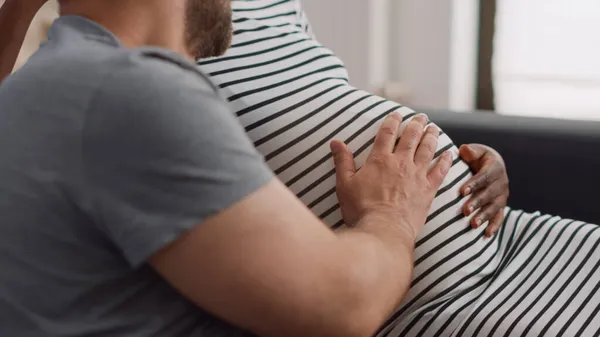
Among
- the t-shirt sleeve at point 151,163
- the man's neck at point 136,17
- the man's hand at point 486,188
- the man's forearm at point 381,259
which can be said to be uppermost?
the man's neck at point 136,17

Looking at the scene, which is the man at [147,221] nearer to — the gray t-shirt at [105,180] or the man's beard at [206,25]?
the gray t-shirt at [105,180]

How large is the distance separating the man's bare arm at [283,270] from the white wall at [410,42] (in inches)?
51.7

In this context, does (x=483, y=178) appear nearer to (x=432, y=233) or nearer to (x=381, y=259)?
(x=432, y=233)

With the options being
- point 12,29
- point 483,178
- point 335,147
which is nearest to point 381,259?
point 335,147

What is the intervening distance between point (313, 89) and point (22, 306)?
491 millimetres

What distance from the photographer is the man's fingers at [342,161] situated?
0.84 meters

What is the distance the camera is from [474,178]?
953 mm

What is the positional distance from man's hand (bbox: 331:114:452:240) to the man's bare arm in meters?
0.08

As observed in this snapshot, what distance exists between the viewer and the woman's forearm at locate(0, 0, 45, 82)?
3.02 feet

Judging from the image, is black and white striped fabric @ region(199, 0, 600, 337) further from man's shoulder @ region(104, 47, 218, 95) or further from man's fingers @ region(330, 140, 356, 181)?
man's shoulder @ region(104, 47, 218, 95)

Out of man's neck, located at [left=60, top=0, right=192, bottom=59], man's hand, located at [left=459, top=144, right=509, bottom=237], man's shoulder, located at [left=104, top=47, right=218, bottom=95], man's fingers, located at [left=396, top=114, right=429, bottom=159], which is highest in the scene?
man's neck, located at [left=60, top=0, right=192, bottom=59]

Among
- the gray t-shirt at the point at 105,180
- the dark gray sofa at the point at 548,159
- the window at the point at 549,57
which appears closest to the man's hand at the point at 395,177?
the gray t-shirt at the point at 105,180

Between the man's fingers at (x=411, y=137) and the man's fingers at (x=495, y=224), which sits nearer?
the man's fingers at (x=411, y=137)

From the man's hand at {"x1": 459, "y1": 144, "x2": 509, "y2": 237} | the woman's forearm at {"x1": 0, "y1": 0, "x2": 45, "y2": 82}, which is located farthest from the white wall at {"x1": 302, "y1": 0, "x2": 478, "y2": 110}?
the woman's forearm at {"x1": 0, "y1": 0, "x2": 45, "y2": 82}
